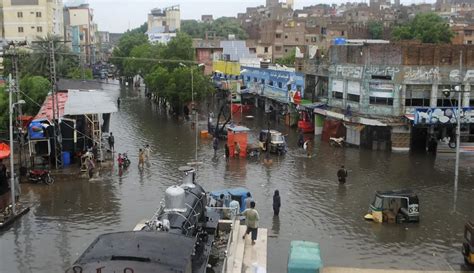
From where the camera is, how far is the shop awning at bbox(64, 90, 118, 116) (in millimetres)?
31703

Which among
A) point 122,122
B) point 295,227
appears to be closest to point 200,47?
point 122,122

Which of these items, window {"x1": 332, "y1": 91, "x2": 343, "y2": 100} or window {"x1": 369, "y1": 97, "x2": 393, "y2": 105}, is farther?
window {"x1": 332, "y1": 91, "x2": 343, "y2": 100}

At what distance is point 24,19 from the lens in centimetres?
8338

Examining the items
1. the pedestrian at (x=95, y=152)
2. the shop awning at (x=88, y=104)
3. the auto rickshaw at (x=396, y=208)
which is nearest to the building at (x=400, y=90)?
the auto rickshaw at (x=396, y=208)

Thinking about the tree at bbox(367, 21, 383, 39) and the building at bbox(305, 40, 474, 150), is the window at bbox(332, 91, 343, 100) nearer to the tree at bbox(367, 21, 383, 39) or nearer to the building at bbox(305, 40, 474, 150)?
the building at bbox(305, 40, 474, 150)

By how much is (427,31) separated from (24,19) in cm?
5975

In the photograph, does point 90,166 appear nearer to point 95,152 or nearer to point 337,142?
point 95,152

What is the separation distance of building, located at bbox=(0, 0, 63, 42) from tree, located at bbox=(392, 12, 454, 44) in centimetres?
5450

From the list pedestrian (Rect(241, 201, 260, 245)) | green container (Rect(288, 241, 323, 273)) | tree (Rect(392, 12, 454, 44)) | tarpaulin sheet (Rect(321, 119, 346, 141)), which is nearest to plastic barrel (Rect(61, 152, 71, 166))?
pedestrian (Rect(241, 201, 260, 245))

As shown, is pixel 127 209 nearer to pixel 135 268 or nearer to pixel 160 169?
pixel 160 169

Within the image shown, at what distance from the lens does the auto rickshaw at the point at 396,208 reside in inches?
870

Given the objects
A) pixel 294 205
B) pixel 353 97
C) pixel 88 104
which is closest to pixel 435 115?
pixel 353 97

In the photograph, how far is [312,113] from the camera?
149 ft

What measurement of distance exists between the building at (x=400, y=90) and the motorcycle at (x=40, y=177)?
20298mm
